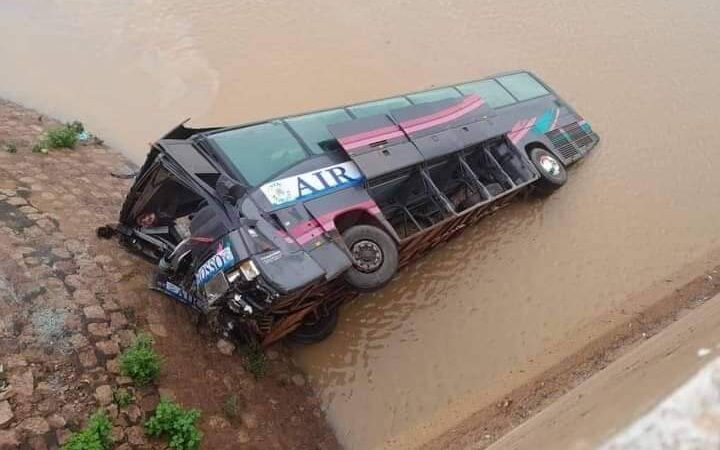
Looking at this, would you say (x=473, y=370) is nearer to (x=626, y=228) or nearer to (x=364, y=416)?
(x=364, y=416)

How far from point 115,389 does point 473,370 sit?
4615 mm

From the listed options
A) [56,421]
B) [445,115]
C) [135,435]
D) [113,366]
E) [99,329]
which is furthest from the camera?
[445,115]

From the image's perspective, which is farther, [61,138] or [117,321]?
[61,138]

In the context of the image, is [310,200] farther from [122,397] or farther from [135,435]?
[135,435]

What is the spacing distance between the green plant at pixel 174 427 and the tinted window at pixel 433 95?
6.01 metres

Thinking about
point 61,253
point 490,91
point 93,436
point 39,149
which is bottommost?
point 93,436

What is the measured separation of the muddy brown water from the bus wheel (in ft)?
4.61

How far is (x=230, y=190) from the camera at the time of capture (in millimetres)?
7992

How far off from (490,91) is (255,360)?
6345 mm

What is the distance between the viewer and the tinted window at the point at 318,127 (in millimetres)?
8961

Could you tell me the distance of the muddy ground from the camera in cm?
719

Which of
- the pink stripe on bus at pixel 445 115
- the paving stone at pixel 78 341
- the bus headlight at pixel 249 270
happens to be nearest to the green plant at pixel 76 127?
the paving stone at pixel 78 341

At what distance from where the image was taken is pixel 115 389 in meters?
7.57

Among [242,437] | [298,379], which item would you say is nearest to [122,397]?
[242,437]
